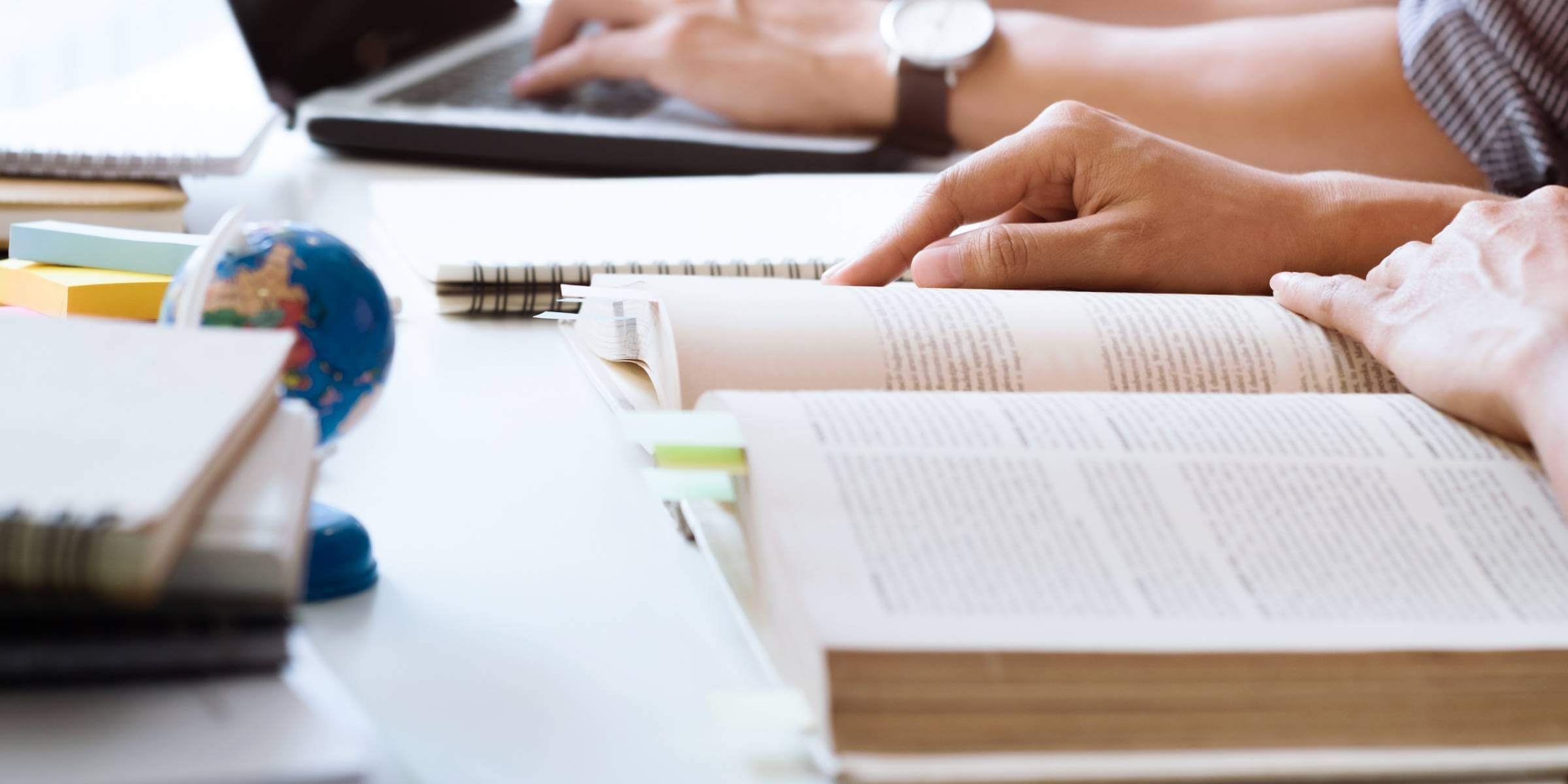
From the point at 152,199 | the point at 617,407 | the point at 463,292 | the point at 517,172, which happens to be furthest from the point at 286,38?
the point at 617,407

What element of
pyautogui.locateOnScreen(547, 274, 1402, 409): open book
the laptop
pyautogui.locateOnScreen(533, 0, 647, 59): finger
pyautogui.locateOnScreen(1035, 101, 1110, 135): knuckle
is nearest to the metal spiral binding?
pyautogui.locateOnScreen(547, 274, 1402, 409): open book

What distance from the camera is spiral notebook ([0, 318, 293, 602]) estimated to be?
A: 0.30 meters

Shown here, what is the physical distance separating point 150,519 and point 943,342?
1.11ft

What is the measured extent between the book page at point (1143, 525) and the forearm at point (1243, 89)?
0.59m

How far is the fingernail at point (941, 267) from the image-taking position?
672mm

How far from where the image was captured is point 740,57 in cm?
121

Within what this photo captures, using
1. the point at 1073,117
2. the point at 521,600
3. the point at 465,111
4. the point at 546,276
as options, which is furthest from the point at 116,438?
the point at 465,111

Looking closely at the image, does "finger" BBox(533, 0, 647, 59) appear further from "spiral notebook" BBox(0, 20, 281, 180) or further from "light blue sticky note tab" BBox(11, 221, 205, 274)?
"light blue sticky note tab" BBox(11, 221, 205, 274)

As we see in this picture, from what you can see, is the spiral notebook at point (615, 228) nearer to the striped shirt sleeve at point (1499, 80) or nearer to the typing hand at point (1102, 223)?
the typing hand at point (1102, 223)

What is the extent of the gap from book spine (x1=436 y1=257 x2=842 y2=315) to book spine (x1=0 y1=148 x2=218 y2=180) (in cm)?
22

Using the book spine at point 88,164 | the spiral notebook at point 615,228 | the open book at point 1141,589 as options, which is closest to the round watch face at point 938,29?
the spiral notebook at point 615,228

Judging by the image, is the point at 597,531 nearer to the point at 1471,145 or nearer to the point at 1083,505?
the point at 1083,505

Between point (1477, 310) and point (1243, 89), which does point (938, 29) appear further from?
point (1477, 310)

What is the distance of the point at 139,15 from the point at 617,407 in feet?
4.67
